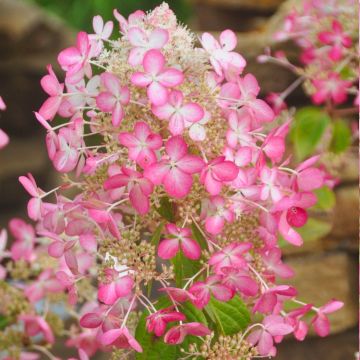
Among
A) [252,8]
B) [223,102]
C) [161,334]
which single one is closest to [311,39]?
[223,102]

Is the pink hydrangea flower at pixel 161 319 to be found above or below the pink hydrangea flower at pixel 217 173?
below

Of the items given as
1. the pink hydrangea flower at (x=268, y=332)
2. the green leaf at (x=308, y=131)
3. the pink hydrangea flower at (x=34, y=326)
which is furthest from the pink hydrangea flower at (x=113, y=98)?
the green leaf at (x=308, y=131)

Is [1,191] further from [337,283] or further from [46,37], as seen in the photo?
[337,283]

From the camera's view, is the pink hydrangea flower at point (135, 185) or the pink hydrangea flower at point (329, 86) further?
the pink hydrangea flower at point (329, 86)

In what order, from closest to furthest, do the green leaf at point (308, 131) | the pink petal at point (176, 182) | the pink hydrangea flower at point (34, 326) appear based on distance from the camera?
1. the pink petal at point (176, 182)
2. the pink hydrangea flower at point (34, 326)
3. the green leaf at point (308, 131)

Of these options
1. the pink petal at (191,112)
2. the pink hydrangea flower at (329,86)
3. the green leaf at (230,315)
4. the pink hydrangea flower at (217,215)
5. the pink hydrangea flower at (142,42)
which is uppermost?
the pink hydrangea flower at (142,42)

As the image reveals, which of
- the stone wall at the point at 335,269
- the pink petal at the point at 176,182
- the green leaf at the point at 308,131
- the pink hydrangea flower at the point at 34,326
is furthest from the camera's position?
the stone wall at the point at 335,269

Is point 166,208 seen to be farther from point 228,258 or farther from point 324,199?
point 324,199

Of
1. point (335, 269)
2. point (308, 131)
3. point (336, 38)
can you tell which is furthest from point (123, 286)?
point (335, 269)

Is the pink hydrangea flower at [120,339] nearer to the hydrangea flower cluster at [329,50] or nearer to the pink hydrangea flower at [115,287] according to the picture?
the pink hydrangea flower at [115,287]
